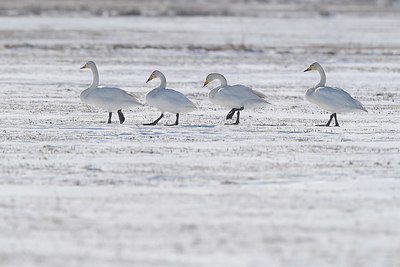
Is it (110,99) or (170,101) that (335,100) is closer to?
(170,101)

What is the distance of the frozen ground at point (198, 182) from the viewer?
5.58m

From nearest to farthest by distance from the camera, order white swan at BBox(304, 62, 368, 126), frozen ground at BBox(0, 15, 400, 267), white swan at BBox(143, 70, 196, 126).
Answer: frozen ground at BBox(0, 15, 400, 267) → white swan at BBox(143, 70, 196, 126) → white swan at BBox(304, 62, 368, 126)

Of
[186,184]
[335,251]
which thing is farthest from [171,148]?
[335,251]

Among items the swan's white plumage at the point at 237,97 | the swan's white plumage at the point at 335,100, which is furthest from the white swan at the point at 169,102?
the swan's white plumage at the point at 335,100

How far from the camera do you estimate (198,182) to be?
7.72m

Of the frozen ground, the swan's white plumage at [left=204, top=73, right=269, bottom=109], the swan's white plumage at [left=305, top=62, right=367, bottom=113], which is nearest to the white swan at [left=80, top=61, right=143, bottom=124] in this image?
the frozen ground

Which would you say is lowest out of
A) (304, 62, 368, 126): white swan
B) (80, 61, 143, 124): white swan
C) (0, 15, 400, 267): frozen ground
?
(0, 15, 400, 267): frozen ground

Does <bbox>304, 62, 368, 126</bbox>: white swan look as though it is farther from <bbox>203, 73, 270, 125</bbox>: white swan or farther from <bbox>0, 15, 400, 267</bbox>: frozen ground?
<bbox>203, 73, 270, 125</bbox>: white swan

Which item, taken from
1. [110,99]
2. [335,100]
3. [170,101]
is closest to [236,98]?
[170,101]

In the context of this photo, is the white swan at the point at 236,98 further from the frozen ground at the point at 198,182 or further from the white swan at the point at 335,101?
the white swan at the point at 335,101

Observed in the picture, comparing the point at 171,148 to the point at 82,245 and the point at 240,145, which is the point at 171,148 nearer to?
the point at 240,145

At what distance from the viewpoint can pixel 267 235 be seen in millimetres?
5898

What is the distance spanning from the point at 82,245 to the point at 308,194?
8.09ft

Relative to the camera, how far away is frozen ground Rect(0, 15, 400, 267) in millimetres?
5578
